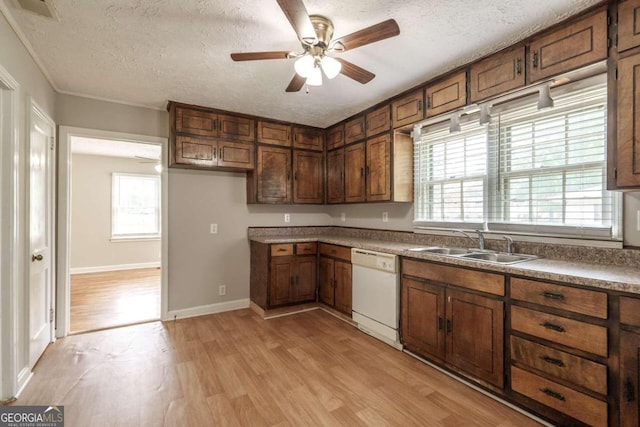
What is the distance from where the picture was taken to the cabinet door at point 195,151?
3.33 meters

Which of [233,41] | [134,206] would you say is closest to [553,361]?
[233,41]

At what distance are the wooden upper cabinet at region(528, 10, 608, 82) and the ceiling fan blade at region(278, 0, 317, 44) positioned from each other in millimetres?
1552

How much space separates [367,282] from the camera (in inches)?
120

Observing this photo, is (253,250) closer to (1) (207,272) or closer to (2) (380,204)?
(1) (207,272)

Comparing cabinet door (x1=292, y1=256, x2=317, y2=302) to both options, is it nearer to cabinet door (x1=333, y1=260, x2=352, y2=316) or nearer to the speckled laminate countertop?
cabinet door (x1=333, y1=260, x2=352, y2=316)

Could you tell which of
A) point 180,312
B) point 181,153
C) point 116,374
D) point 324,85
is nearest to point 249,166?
point 181,153

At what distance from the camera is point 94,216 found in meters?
6.18

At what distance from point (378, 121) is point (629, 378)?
2.83 meters

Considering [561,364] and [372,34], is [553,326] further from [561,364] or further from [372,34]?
[372,34]

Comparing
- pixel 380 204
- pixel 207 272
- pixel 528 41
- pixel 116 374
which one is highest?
pixel 528 41

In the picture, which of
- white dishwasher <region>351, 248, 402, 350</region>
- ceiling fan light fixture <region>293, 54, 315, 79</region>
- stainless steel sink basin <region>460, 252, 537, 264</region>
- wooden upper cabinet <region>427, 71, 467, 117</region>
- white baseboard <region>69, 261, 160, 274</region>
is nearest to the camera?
ceiling fan light fixture <region>293, 54, 315, 79</region>

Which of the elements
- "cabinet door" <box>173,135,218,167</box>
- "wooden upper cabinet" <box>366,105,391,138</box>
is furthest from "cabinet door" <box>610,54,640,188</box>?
"cabinet door" <box>173,135,218,167</box>

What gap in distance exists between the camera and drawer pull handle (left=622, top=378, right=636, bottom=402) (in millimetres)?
1434

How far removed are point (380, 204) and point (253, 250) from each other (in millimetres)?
1784
